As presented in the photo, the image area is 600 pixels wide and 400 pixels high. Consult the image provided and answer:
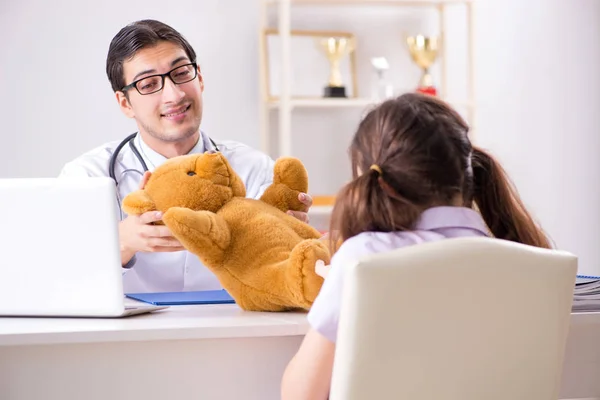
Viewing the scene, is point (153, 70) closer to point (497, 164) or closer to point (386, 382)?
point (497, 164)

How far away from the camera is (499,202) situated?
4.56ft

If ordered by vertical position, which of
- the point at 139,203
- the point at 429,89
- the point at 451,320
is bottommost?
the point at 451,320

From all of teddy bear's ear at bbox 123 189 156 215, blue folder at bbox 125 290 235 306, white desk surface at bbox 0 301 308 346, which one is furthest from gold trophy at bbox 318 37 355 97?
white desk surface at bbox 0 301 308 346

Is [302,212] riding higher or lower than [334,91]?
lower

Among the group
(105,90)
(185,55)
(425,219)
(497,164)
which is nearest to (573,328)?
(497,164)

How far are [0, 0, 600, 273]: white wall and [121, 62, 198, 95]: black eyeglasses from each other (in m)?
1.46

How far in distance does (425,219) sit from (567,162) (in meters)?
3.34

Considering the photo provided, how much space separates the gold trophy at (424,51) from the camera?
3.92 metres

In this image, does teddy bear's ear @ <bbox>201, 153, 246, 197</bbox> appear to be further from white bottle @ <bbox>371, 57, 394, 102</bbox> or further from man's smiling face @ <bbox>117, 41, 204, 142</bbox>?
white bottle @ <bbox>371, 57, 394, 102</bbox>

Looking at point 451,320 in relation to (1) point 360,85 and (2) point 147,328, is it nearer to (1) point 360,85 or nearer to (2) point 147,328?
(2) point 147,328

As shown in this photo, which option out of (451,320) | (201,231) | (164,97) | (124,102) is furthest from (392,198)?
(124,102)

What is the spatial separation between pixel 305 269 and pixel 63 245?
41cm

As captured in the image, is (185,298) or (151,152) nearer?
(185,298)

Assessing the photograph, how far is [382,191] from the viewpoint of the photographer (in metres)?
1.21
